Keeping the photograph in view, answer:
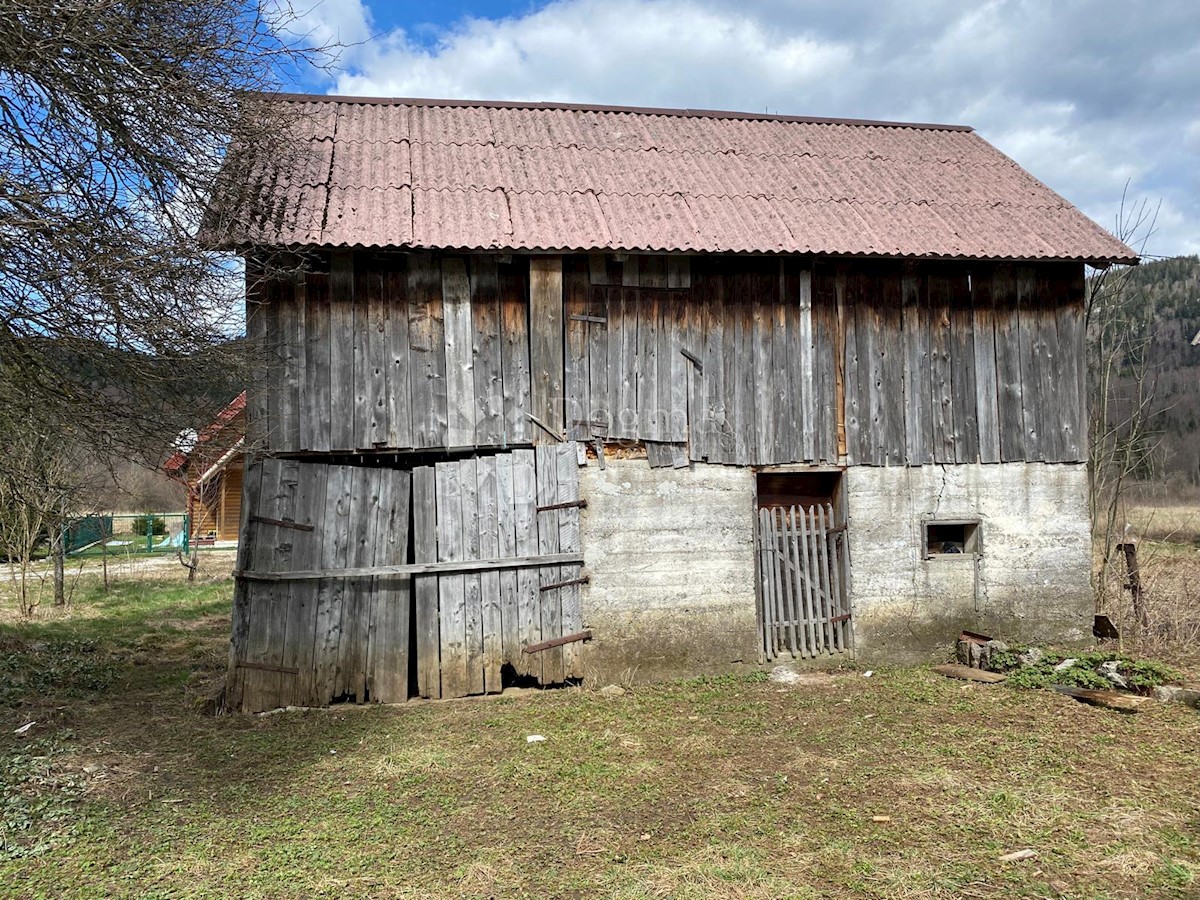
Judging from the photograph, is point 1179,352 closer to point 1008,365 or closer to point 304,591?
point 1008,365

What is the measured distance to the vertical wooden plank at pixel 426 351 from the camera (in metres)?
8.04

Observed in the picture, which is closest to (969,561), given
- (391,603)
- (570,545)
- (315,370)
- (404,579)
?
(570,545)

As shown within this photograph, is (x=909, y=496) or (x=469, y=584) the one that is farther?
(x=909, y=496)

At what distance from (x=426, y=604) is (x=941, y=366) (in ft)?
19.9

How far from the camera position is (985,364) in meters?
9.08

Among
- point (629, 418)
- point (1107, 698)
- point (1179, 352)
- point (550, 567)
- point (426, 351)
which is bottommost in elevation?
point (1107, 698)

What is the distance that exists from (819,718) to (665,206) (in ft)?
17.8

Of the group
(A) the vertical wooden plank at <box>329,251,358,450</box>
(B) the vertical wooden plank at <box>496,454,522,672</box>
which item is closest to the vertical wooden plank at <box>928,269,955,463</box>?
(B) the vertical wooden plank at <box>496,454,522,672</box>

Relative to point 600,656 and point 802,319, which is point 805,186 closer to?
point 802,319

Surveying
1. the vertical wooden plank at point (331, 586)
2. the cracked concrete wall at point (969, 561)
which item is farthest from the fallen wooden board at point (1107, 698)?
the vertical wooden plank at point (331, 586)

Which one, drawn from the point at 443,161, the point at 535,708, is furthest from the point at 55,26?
the point at 535,708

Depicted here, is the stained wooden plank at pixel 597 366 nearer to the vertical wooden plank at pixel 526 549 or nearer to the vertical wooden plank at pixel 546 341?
the vertical wooden plank at pixel 546 341

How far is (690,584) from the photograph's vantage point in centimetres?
848

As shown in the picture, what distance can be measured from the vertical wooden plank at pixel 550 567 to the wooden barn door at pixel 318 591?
1.33 m
